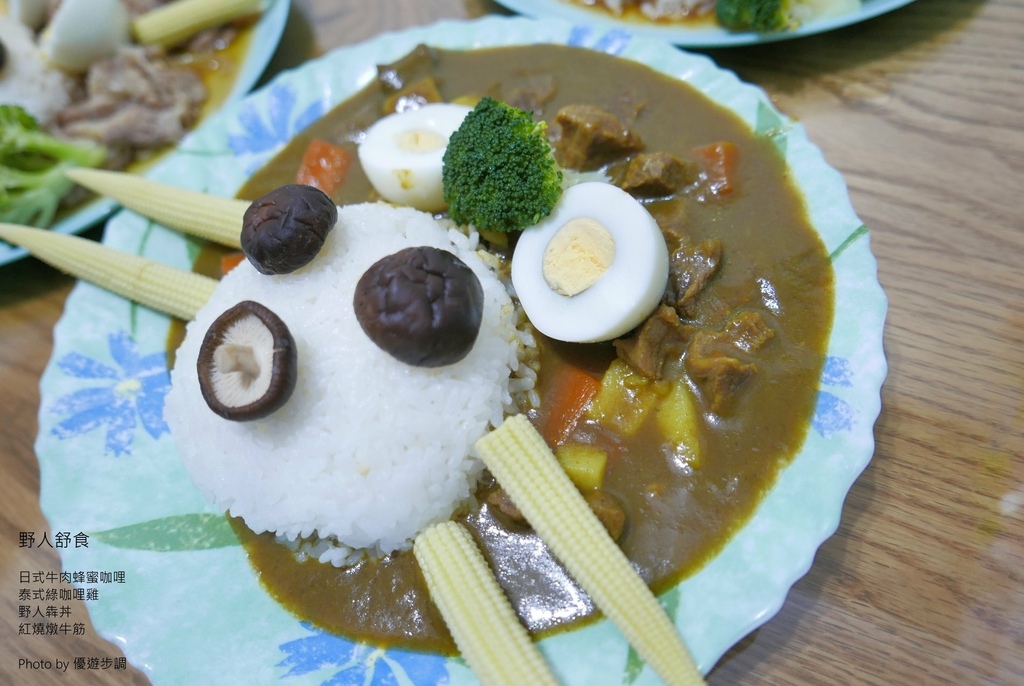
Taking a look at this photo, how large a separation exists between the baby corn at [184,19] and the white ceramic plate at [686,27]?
1.89 metres

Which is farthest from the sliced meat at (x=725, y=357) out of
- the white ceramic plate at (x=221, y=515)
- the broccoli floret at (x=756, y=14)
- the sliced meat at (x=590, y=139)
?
the broccoli floret at (x=756, y=14)

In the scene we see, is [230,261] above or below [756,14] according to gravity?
below

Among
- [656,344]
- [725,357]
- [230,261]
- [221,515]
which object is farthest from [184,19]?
[725,357]

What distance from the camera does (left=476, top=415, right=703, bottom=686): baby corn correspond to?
1.96 m

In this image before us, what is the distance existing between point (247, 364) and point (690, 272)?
1.76 meters

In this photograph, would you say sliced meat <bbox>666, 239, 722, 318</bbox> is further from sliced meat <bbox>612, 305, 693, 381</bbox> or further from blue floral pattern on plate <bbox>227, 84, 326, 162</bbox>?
blue floral pattern on plate <bbox>227, 84, 326, 162</bbox>

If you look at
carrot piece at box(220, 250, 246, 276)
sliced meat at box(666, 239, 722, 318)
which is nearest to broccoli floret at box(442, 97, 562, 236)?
sliced meat at box(666, 239, 722, 318)

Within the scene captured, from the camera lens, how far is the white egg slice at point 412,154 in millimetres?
3137

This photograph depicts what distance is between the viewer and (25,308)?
366cm

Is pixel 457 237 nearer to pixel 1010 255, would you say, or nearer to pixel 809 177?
pixel 809 177

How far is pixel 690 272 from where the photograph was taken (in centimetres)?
270

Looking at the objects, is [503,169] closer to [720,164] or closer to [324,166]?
[720,164]

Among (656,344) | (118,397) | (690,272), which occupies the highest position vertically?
(690,272)

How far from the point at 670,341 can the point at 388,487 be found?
1240 mm
